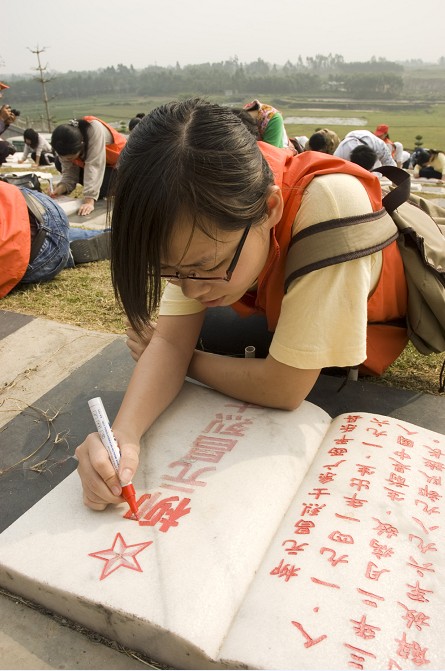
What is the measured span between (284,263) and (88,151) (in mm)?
4210

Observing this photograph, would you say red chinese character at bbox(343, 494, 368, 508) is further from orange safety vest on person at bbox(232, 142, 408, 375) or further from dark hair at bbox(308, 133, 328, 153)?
dark hair at bbox(308, 133, 328, 153)

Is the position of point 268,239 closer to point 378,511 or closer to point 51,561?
point 378,511

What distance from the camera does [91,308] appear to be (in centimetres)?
279

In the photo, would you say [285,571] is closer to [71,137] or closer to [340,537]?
[340,537]

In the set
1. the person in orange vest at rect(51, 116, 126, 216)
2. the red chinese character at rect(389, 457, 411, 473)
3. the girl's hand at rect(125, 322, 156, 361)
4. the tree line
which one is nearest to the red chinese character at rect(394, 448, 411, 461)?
the red chinese character at rect(389, 457, 411, 473)

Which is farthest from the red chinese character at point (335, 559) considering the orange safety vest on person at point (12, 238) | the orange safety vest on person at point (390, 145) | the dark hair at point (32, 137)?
the dark hair at point (32, 137)

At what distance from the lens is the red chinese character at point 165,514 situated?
114cm

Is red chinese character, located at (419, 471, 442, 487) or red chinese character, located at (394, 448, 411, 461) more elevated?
red chinese character, located at (394, 448, 411, 461)

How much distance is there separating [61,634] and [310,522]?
0.54m

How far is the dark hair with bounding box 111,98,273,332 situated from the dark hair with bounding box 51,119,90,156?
13.7ft

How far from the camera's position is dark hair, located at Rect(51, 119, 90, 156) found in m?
4.90

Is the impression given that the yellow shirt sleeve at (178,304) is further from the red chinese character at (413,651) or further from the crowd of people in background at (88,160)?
the red chinese character at (413,651)

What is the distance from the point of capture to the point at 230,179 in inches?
42.5

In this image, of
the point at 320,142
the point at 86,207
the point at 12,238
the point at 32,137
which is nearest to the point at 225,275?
the point at 12,238
